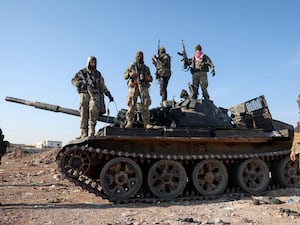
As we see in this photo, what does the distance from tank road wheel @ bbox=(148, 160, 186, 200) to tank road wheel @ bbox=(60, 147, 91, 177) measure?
1976 mm

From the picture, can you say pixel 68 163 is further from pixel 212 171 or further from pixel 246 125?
pixel 246 125

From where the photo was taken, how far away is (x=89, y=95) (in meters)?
11.8

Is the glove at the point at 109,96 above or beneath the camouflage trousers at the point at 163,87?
beneath

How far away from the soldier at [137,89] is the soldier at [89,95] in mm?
906

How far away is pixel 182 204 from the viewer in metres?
10.2

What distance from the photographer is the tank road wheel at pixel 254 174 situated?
1206cm

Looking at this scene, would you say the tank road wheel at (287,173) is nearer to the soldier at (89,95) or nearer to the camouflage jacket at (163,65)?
the camouflage jacket at (163,65)

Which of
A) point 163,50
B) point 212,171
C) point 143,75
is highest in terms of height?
point 163,50

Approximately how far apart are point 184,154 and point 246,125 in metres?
4.15

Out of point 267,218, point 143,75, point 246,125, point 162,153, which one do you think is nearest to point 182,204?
point 162,153

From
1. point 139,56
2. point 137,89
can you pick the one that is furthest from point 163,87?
point 137,89

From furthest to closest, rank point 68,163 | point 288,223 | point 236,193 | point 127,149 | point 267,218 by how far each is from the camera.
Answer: point 236,193 → point 127,149 → point 68,163 → point 267,218 → point 288,223

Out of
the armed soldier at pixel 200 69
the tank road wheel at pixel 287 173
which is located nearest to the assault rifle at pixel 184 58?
the armed soldier at pixel 200 69

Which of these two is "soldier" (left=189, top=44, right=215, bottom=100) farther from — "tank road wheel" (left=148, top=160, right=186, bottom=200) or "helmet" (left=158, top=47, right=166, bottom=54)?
"tank road wheel" (left=148, top=160, right=186, bottom=200)
